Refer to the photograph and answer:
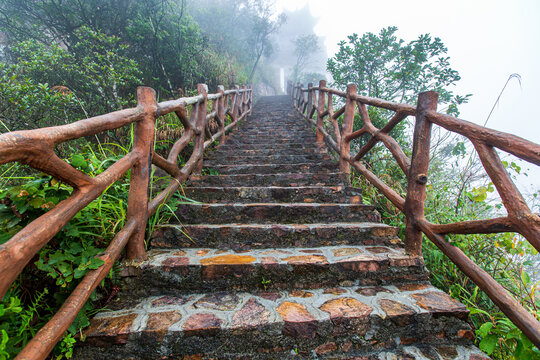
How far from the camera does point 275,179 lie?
265 centimetres

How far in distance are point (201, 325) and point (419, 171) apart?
5.29 ft

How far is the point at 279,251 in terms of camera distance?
5.66ft

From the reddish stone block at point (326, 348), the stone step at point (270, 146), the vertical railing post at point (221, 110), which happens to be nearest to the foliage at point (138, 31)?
the vertical railing post at point (221, 110)

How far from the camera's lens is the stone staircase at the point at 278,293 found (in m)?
1.15

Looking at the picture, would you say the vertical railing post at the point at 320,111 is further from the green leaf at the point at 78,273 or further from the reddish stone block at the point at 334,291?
the green leaf at the point at 78,273

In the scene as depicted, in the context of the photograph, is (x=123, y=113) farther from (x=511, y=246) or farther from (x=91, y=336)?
(x=511, y=246)

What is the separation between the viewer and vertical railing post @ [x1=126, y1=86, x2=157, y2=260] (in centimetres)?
147

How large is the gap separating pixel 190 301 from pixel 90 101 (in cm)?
444

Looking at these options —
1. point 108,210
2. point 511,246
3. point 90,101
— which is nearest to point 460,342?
point 511,246

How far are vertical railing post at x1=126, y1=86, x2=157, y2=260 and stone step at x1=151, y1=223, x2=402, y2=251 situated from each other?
265mm

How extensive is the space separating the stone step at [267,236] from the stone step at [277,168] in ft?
3.77

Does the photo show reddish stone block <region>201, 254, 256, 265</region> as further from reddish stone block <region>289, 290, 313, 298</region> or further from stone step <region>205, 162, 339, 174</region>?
stone step <region>205, 162, 339, 174</region>

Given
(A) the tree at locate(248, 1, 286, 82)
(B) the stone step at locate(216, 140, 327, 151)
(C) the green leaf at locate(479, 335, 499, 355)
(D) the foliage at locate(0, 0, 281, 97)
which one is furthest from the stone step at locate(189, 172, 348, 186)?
(A) the tree at locate(248, 1, 286, 82)

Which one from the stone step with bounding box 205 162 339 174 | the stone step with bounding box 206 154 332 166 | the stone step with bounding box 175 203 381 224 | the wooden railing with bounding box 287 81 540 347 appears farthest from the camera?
the stone step with bounding box 206 154 332 166
